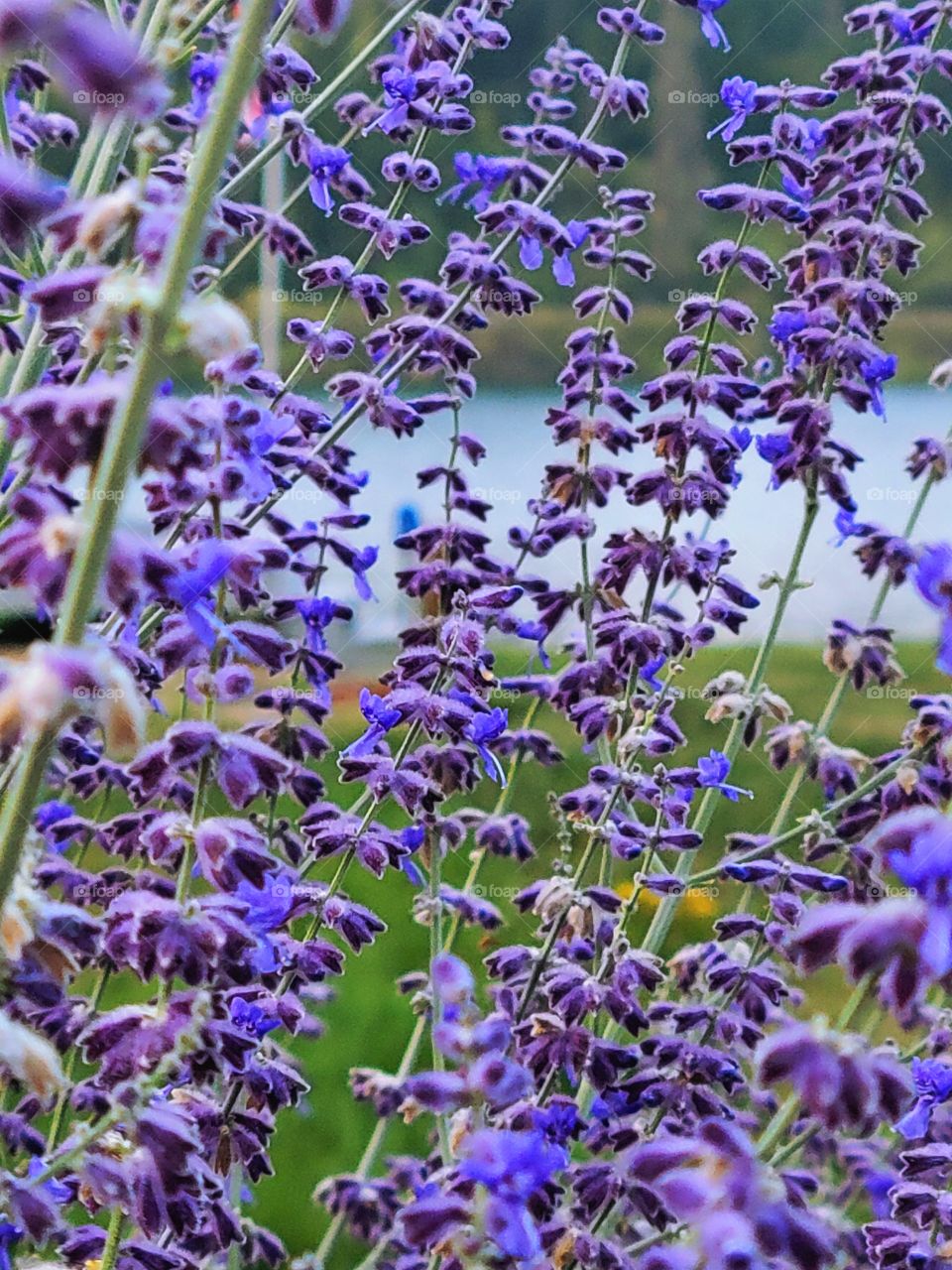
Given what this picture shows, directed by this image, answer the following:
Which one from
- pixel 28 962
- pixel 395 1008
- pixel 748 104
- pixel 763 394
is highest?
pixel 748 104

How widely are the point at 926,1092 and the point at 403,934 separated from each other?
1.70 m

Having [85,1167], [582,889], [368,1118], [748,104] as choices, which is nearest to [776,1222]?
[85,1167]

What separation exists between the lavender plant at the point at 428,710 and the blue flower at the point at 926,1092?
0.01 meters

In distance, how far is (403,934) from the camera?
2764mm

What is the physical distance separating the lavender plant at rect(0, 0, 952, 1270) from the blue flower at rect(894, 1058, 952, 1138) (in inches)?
0.4

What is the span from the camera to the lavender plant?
2.01 feet

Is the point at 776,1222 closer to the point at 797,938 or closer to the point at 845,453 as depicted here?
the point at 797,938

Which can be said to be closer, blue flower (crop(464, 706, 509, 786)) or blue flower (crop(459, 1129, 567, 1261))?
blue flower (crop(459, 1129, 567, 1261))

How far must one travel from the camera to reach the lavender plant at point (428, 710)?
0.61m

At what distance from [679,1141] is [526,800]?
7.85 feet

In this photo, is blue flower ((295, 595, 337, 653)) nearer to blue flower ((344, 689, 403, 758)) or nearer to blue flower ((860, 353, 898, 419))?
blue flower ((344, 689, 403, 758))

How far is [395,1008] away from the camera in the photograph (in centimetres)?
246

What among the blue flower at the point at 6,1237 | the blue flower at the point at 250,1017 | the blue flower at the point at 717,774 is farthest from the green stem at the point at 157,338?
the blue flower at the point at 717,774

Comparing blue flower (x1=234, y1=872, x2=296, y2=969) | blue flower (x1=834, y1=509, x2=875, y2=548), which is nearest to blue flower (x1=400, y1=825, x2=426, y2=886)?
blue flower (x1=234, y1=872, x2=296, y2=969)
